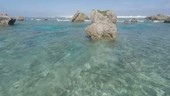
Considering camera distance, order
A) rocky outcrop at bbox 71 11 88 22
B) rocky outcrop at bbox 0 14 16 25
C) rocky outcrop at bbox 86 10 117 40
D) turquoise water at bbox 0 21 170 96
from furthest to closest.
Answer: rocky outcrop at bbox 71 11 88 22, rocky outcrop at bbox 0 14 16 25, rocky outcrop at bbox 86 10 117 40, turquoise water at bbox 0 21 170 96

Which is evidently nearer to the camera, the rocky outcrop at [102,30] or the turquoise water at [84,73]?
the turquoise water at [84,73]

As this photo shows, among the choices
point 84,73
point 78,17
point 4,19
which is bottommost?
point 84,73

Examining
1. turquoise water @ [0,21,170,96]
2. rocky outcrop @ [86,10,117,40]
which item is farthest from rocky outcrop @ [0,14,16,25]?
turquoise water @ [0,21,170,96]

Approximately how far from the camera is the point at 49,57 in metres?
27.2

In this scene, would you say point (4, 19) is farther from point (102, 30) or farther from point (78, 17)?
point (102, 30)

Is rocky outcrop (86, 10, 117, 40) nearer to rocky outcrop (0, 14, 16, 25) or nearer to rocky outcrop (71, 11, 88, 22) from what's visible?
rocky outcrop (0, 14, 16, 25)

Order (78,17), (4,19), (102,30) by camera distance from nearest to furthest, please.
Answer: (102,30), (4,19), (78,17)

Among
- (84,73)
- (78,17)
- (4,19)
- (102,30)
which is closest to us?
(84,73)

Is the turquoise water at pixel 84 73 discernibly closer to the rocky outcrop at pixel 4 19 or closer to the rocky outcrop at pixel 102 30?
the rocky outcrop at pixel 102 30

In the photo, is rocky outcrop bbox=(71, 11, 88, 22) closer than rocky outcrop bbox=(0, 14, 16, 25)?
No

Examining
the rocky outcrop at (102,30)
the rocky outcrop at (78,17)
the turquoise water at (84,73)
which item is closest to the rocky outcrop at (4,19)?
the rocky outcrop at (78,17)

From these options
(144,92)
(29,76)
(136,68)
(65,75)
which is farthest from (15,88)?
(136,68)

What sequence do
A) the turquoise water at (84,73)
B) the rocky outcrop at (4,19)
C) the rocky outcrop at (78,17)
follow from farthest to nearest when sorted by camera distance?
the rocky outcrop at (78,17) < the rocky outcrop at (4,19) < the turquoise water at (84,73)

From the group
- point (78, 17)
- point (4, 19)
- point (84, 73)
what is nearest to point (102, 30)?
point (84, 73)
